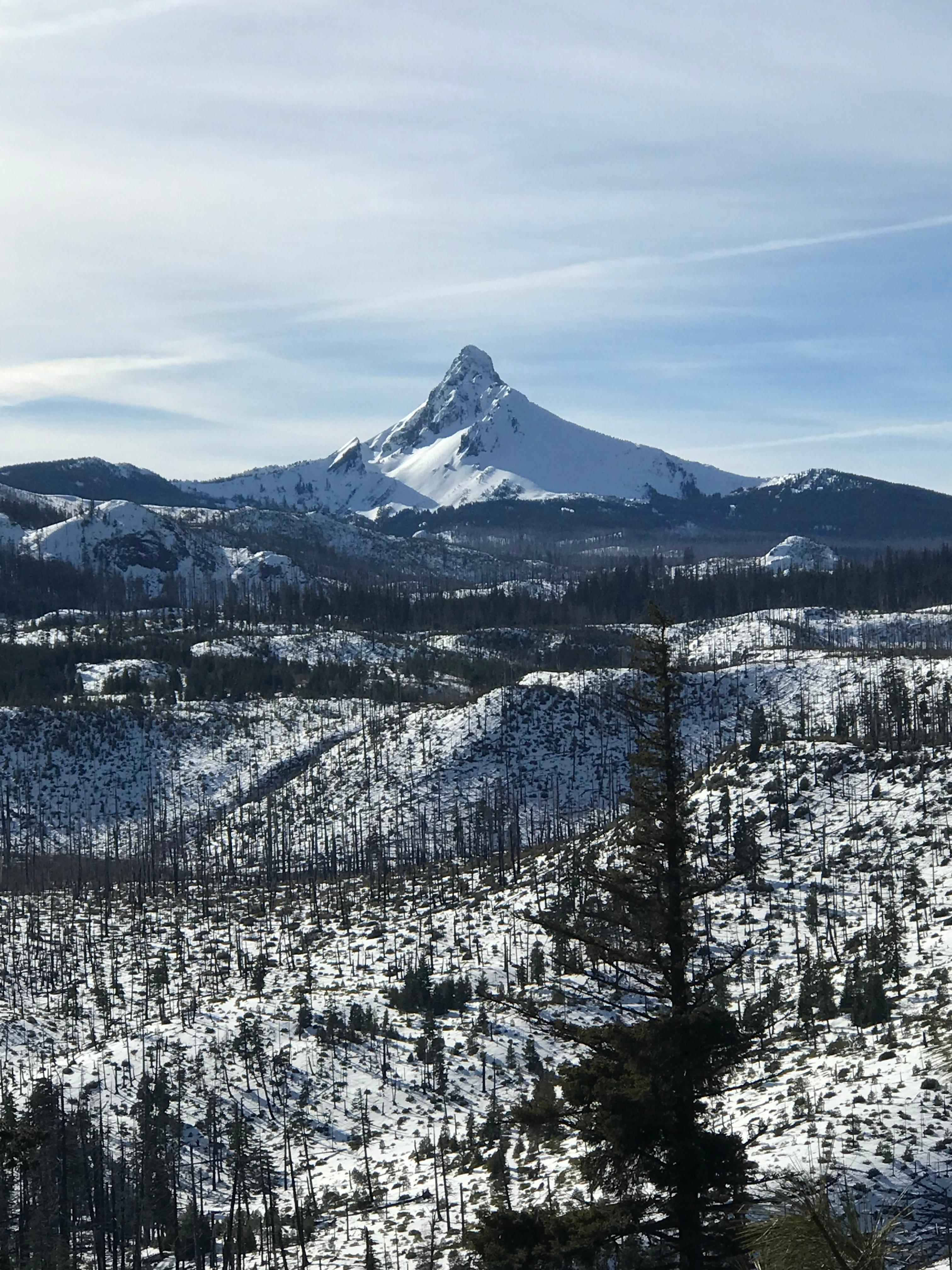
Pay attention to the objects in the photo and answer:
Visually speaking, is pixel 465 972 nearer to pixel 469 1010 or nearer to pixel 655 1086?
pixel 469 1010

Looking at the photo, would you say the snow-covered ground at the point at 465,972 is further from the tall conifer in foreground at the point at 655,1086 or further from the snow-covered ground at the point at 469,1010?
the tall conifer in foreground at the point at 655,1086

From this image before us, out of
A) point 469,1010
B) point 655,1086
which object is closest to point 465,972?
point 469,1010

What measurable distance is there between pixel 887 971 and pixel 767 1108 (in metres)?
21.3

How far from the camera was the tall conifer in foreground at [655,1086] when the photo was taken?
17.8 m

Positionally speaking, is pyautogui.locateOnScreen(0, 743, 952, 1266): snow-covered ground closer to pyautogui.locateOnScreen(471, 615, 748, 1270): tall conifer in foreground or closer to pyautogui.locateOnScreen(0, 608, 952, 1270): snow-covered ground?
pyautogui.locateOnScreen(0, 608, 952, 1270): snow-covered ground

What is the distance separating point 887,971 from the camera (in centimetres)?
6831

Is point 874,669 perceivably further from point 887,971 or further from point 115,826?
point 887,971

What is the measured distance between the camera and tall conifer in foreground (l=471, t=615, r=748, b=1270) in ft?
58.3

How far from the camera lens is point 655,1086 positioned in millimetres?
17828

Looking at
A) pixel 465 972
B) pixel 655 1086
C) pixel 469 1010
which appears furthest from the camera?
pixel 465 972

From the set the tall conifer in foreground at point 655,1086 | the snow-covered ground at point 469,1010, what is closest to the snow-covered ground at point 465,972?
the snow-covered ground at point 469,1010

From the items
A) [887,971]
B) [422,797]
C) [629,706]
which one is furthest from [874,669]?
[629,706]

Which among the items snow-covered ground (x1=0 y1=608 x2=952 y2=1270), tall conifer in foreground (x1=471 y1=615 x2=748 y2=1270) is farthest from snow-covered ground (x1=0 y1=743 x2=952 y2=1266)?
tall conifer in foreground (x1=471 y1=615 x2=748 y2=1270)

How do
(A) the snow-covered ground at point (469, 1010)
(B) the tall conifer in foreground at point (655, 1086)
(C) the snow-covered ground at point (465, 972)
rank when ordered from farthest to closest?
(C) the snow-covered ground at point (465, 972), (A) the snow-covered ground at point (469, 1010), (B) the tall conifer in foreground at point (655, 1086)
